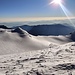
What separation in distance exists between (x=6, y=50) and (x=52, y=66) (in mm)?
7004

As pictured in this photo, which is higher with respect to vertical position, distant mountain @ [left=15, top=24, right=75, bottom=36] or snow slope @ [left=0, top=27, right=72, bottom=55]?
distant mountain @ [left=15, top=24, right=75, bottom=36]

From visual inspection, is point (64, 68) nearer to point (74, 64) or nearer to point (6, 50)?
point (74, 64)

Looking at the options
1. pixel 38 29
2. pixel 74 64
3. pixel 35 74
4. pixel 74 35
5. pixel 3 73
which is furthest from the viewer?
pixel 38 29

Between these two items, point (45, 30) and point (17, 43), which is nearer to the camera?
point (17, 43)

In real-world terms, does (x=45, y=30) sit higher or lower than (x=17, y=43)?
higher

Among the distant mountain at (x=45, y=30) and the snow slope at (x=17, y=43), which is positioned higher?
the distant mountain at (x=45, y=30)

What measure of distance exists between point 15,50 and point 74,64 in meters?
7.34

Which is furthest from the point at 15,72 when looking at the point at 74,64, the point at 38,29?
the point at 38,29

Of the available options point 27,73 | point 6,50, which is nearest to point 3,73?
point 27,73

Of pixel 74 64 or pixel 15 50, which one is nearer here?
pixel 74 64

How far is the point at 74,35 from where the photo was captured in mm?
27984

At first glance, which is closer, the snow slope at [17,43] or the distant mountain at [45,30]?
the snow slope at [17,43]

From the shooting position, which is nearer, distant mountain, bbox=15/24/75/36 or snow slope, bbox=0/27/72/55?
snow slope, bbox=0/27/72/55

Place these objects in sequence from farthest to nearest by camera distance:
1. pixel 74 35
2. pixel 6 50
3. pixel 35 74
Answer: pixel 74 35 → pixel 6 50 → pixel 35 74
